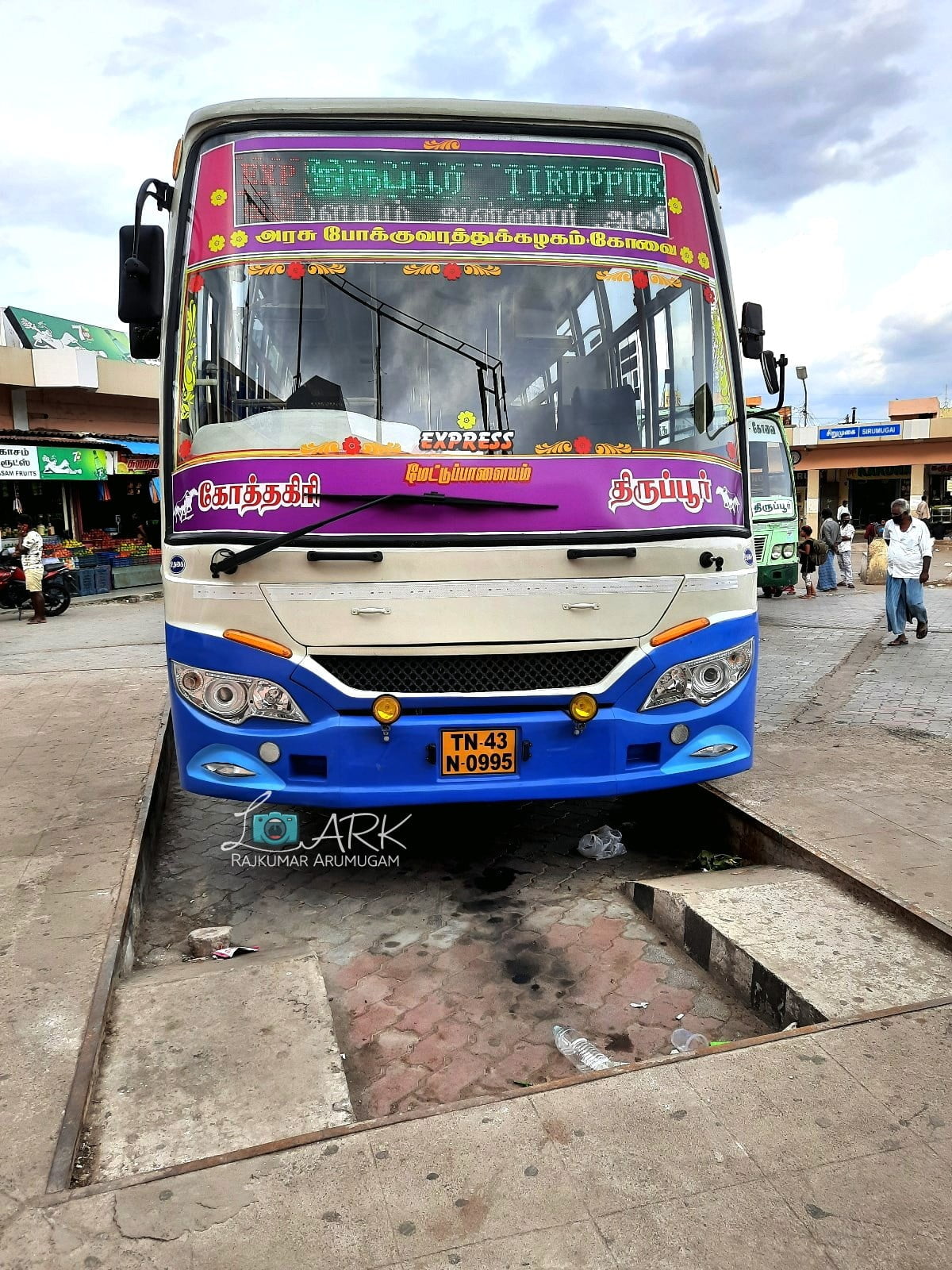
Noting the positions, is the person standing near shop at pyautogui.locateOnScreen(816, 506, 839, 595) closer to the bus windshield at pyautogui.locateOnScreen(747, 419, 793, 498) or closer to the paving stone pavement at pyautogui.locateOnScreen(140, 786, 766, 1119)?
the bus windshield at pyautogui.locateOnScreen(747, 419, 793, 498)

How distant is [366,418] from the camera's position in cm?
371

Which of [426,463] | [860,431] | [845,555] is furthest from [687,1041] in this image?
[860,431]

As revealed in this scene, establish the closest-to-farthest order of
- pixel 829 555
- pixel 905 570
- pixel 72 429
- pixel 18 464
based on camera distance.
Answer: pixel 905 570
pixel 18 464
pixel 829 555
pixel 72 429

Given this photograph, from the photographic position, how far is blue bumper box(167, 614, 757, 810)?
12.2 ft

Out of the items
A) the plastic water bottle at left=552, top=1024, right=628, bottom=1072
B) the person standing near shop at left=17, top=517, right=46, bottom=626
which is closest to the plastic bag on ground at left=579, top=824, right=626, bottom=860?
the plastic water bottle at left=552, top=1024, right=628, bottom=1072

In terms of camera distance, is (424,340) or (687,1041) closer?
(687,1041)

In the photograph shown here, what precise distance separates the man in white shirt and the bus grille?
25.0 ft

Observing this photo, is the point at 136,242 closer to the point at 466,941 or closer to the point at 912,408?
the point at 466,941

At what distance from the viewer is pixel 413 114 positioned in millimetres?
3904

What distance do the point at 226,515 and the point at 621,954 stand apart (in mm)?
2465

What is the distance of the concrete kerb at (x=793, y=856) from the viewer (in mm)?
3480

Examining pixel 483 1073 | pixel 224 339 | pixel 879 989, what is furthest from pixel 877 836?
pixel 224 339

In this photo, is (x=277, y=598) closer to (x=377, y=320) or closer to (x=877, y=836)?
(x=377, y=320)

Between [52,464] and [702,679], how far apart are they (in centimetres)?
1847
